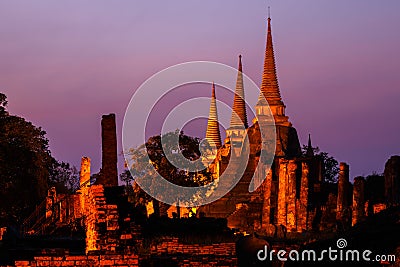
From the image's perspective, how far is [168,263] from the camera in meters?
17.8

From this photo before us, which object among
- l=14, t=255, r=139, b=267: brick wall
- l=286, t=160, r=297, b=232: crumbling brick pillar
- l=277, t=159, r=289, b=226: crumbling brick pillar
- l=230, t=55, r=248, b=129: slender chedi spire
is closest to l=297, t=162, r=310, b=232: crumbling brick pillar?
l=286, t=160, r=297, b=232: crumbling brick pillar

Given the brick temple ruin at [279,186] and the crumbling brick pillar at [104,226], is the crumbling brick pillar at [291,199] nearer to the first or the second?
the brick temple ruin at [279,186]

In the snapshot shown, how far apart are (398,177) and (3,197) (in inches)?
572

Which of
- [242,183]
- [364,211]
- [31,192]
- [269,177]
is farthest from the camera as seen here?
[242,183]

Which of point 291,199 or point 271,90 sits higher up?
point 271,90

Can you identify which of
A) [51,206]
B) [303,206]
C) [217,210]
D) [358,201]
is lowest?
[51,206]

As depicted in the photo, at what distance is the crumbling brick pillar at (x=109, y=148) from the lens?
2386 cm

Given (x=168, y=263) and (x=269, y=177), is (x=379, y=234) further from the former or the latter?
(x=269, y=177)

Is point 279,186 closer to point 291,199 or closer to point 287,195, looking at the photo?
point 287,195

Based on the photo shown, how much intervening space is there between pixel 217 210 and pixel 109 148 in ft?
133

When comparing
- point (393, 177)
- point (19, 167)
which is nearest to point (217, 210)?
point (19, 167)

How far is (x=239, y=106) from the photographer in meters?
101

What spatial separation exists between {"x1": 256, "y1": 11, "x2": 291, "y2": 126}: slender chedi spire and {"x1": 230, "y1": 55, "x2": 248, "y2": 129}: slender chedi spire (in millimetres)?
4061

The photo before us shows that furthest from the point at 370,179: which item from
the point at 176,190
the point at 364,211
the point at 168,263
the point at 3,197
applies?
the point at 168,263
